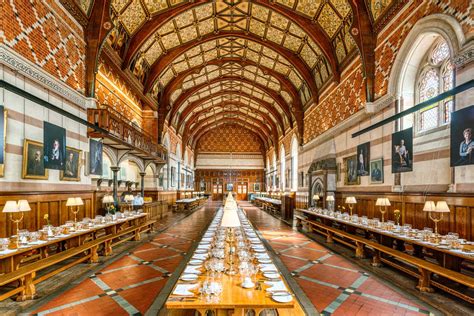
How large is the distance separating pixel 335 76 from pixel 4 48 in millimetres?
11331

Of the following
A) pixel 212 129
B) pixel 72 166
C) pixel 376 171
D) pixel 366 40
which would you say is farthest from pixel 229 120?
pixel 72 166

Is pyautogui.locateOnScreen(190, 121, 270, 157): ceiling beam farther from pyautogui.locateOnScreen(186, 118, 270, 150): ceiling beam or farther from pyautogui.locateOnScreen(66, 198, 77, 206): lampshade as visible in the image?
pyautogui.locateOnScreen(66, 198, 77, 206): lampshade

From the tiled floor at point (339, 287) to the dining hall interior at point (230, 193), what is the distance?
46 mm

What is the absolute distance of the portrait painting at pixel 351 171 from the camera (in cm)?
1108

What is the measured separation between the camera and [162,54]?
50.6ft

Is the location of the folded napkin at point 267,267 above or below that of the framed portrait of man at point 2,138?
below

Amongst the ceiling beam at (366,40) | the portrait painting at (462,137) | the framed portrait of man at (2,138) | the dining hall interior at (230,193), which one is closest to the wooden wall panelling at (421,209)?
the dining hall interior at (230,193)

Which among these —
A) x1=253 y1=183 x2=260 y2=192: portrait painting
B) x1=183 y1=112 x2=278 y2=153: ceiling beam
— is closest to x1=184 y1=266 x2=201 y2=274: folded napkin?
x1=183 y1=112 x2=278 y2=153: ceiling beam

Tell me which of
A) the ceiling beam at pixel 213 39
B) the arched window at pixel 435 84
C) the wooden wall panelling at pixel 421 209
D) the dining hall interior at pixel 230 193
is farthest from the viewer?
the ceiling beam at pixel 213 39

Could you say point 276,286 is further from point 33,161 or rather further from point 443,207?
point 33,161

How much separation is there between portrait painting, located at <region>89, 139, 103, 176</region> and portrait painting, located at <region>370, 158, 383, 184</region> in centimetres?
928

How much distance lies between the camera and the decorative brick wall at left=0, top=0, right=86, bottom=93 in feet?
20.8

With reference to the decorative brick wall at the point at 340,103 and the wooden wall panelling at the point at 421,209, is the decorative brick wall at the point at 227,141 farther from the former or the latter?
the wooden wall panelling at the point at 421,209

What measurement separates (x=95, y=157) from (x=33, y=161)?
Result: 3162mm
